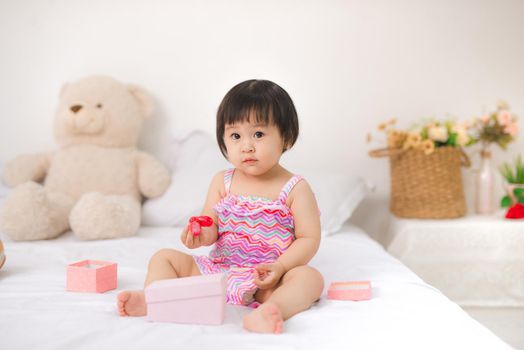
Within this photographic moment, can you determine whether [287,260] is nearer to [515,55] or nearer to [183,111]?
[183,111]

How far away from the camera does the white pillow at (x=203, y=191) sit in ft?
6.52

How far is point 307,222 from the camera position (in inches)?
49.1

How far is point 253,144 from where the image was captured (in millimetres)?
1222

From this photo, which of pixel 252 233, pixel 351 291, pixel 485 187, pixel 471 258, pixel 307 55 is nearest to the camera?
pixel 351 291

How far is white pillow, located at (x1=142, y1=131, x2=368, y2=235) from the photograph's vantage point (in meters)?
1.99

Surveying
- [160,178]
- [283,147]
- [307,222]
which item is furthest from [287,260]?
[160,178]

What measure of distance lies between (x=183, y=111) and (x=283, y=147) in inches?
49.5

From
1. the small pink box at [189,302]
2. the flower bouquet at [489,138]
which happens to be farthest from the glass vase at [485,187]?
the small pink box at [189,302]

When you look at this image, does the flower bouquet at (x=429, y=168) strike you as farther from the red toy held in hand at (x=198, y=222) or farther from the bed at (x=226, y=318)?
the red toy held in hand at (x=198, y=222)

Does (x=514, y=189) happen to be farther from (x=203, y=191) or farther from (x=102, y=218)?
(x=102, y=218)

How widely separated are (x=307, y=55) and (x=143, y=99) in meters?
0.74

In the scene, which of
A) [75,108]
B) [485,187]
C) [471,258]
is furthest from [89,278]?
[485,187]

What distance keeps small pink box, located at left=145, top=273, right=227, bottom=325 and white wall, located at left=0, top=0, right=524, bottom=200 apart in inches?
56.4

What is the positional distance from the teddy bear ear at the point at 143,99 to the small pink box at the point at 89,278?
3.92 feet
